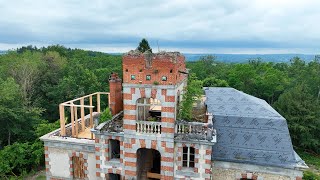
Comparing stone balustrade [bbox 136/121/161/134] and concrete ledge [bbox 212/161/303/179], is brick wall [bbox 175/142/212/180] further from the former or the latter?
stone balustrade [bbox 136/121/161/134]

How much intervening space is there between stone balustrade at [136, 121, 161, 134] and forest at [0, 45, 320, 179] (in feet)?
13.9

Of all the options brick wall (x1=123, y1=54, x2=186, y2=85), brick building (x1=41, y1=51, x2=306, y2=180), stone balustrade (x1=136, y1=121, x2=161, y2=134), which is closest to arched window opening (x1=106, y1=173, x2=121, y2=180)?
brick building (x1=41, y1=51, x2=306, y2=180)

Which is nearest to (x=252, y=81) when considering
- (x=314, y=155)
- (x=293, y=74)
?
(x=293, y=74)

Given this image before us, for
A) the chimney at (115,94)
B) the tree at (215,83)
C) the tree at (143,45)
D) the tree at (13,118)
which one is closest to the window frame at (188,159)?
the chimney at (115,94)

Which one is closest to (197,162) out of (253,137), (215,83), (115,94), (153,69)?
(253,137)

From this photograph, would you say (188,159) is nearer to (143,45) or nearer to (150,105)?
(150,105)

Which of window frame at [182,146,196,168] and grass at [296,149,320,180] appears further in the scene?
grass at [296,149,320,180]

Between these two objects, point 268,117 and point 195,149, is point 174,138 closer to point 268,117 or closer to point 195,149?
point 195,149

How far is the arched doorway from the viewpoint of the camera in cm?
2024

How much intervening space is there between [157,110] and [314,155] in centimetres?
3268

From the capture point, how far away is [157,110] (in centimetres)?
2203

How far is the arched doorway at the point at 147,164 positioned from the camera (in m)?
20.2

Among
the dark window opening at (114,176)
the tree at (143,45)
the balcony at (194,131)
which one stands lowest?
the dark window opening at (114,176)

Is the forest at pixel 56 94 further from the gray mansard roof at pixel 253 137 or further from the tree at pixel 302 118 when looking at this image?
the gray mansard roof at pixel 253 137
